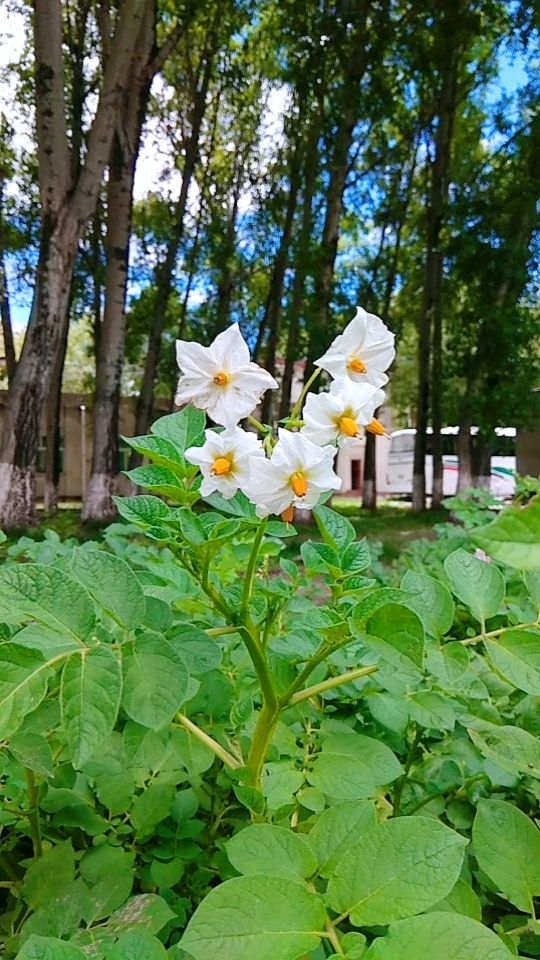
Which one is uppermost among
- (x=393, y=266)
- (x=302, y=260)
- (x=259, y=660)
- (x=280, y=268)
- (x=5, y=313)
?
(x=393, y=266)

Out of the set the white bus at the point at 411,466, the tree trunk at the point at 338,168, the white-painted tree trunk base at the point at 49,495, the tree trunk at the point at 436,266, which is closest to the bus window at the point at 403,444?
the white bus at the point at 411,466

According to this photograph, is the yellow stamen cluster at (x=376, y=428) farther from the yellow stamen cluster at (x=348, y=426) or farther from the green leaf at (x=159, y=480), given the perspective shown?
the green leaf at (x=159, y=480)

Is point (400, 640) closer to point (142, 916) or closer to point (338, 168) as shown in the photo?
point (142, 916)

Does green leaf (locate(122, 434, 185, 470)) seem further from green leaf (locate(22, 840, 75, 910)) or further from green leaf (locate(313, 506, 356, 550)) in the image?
green leaf (locate(22, 840, 75, 910))

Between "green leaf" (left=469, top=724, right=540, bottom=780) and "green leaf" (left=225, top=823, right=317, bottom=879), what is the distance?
283 millimetres

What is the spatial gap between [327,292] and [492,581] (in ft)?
39.9

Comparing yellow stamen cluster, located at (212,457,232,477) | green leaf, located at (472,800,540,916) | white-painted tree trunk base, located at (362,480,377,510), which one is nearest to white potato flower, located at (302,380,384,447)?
yellow stamen cluster, located at (212,457,232,477)

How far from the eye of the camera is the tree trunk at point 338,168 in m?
11.8

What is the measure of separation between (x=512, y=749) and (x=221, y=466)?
1.63 feet

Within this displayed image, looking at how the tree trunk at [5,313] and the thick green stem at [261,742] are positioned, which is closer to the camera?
the thick green stem at [261,742]

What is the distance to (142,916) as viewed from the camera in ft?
2.38

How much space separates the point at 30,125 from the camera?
1359 cm

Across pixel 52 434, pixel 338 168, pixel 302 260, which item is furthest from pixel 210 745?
pixel 52 434

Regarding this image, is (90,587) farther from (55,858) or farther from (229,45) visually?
(229,45)
